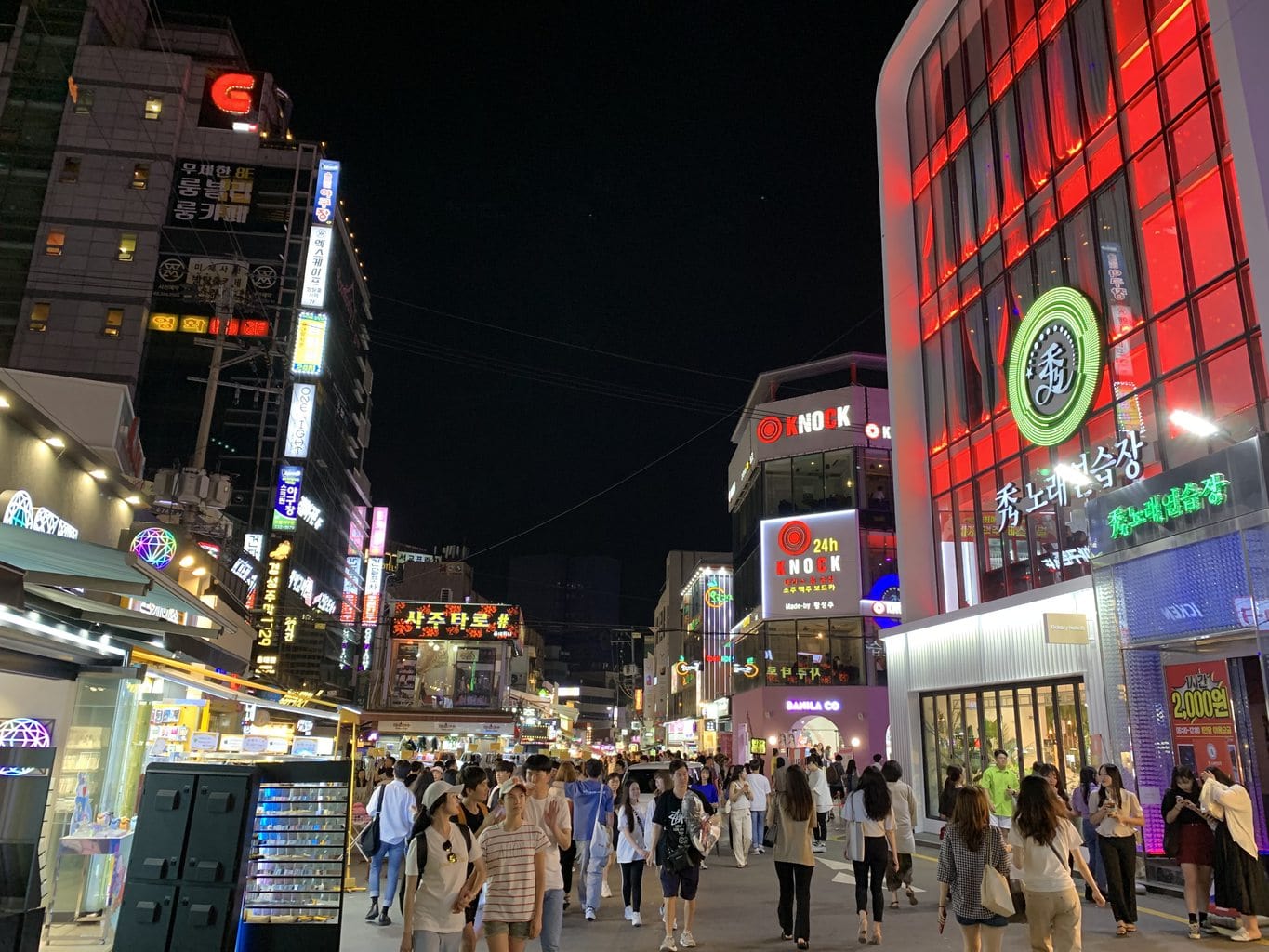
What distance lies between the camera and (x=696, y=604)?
67250 mm

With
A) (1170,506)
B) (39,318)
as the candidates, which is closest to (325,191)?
(39,318)

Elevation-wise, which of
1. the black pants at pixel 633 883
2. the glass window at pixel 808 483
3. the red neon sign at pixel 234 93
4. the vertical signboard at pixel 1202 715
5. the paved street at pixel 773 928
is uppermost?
the red neon sign at pixel 234 93

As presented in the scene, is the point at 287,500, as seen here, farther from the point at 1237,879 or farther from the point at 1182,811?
the point at 1237,879

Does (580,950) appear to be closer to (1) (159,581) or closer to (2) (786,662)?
(1) (159,581)

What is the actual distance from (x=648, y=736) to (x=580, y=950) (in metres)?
89.5

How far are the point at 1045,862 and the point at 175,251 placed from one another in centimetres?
4501

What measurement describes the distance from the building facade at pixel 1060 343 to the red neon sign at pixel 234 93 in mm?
33193

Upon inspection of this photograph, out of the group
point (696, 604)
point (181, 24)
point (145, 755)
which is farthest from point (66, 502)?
point (696, 604)

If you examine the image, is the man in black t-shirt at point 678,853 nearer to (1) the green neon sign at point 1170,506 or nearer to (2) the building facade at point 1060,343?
(2) the building facade at point 1060,343

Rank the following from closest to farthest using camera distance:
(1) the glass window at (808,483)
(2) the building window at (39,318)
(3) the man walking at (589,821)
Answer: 1. (3) the man walking at (589,821)
2. (2) the building window at (39,318)
3. (1) the glass window at (808,483)

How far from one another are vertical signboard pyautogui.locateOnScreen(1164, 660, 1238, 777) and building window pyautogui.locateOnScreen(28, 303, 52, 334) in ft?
141

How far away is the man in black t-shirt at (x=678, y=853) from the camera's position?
866cm

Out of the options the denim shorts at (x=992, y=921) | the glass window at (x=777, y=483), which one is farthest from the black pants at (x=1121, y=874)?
the glass window at (x=777, y=483)

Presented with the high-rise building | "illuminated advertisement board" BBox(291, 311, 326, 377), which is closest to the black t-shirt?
the high-rise building
